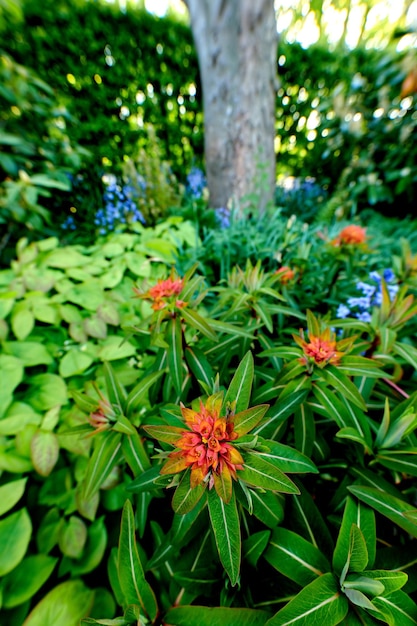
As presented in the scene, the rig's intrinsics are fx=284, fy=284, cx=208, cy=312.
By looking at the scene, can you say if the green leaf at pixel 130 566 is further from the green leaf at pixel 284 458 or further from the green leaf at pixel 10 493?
the green leaf at pixel 10 493

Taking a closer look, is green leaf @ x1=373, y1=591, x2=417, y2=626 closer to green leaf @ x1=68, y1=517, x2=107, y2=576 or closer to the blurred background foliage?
green leaf @ x1=68, y1=517, x2=107, y2=576

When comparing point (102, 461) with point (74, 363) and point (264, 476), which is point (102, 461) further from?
point (74, 363)

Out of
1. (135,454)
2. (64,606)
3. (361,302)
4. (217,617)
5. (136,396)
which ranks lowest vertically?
(64,606)

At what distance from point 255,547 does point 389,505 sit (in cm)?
31

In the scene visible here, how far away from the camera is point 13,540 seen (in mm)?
858

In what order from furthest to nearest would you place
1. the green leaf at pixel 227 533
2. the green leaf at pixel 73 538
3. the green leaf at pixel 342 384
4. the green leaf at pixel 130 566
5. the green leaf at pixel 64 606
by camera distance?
1. the green leaf at pixel 73 538
2. the green leaf at pixel 64 606
3. the green leaf at pixel 342 384
4. the green leaf at pixel 130 566
5. the green leaf at pixel 227 533

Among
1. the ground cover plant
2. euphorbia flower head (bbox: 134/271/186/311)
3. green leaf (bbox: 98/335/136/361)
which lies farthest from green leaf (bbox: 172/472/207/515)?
green leaf (bbox: 98/335/136/361)

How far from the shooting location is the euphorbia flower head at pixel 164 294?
83cm

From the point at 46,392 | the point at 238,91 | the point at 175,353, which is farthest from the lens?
the point at 238,91

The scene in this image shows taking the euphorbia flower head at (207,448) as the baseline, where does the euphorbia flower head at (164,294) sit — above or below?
above

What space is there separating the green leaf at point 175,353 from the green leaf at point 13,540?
2.14ft

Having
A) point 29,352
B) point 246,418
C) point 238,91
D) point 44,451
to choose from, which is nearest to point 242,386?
point 246,418

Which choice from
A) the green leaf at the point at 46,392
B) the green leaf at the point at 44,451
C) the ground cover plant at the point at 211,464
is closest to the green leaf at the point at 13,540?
the ground cover plant at the point at 211,464

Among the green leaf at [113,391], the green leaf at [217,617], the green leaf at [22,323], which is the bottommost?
the green leaf at [217,617]
